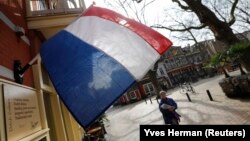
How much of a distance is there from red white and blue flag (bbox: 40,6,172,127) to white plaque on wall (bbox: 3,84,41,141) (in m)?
0.47

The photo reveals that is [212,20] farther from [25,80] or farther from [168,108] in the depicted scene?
[25,80]

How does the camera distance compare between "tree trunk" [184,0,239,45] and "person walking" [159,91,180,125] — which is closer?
"person walking" [159,91,180,125]

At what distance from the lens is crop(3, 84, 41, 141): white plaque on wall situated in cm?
236

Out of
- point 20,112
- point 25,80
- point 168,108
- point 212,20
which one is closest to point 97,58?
point 20,112

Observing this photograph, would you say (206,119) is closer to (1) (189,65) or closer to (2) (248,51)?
(2) (248,51)

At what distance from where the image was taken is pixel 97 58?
2697mm

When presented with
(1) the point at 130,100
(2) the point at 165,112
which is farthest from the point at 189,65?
(2) the point at 165,112

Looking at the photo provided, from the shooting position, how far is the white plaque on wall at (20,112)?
2.36 meters

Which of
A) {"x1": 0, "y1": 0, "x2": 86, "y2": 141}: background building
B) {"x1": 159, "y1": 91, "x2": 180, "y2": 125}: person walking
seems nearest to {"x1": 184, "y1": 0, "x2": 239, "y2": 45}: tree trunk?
{"x1": 159, "y1": 91, "x2": 180, "y2": 125}: person walking

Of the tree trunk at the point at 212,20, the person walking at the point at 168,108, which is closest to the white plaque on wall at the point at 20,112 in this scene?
the person walking at the point at 168,108

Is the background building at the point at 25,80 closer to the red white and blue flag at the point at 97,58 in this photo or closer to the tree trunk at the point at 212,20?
the red white and blue flag at the point at 97,58

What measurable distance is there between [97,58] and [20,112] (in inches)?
43.1

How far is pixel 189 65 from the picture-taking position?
59.6 m

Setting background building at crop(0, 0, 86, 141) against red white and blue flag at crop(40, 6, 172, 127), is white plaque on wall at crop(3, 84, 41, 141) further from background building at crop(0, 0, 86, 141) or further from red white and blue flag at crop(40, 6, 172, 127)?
red white and blue flag at crop(40, 6, 172, 127)
